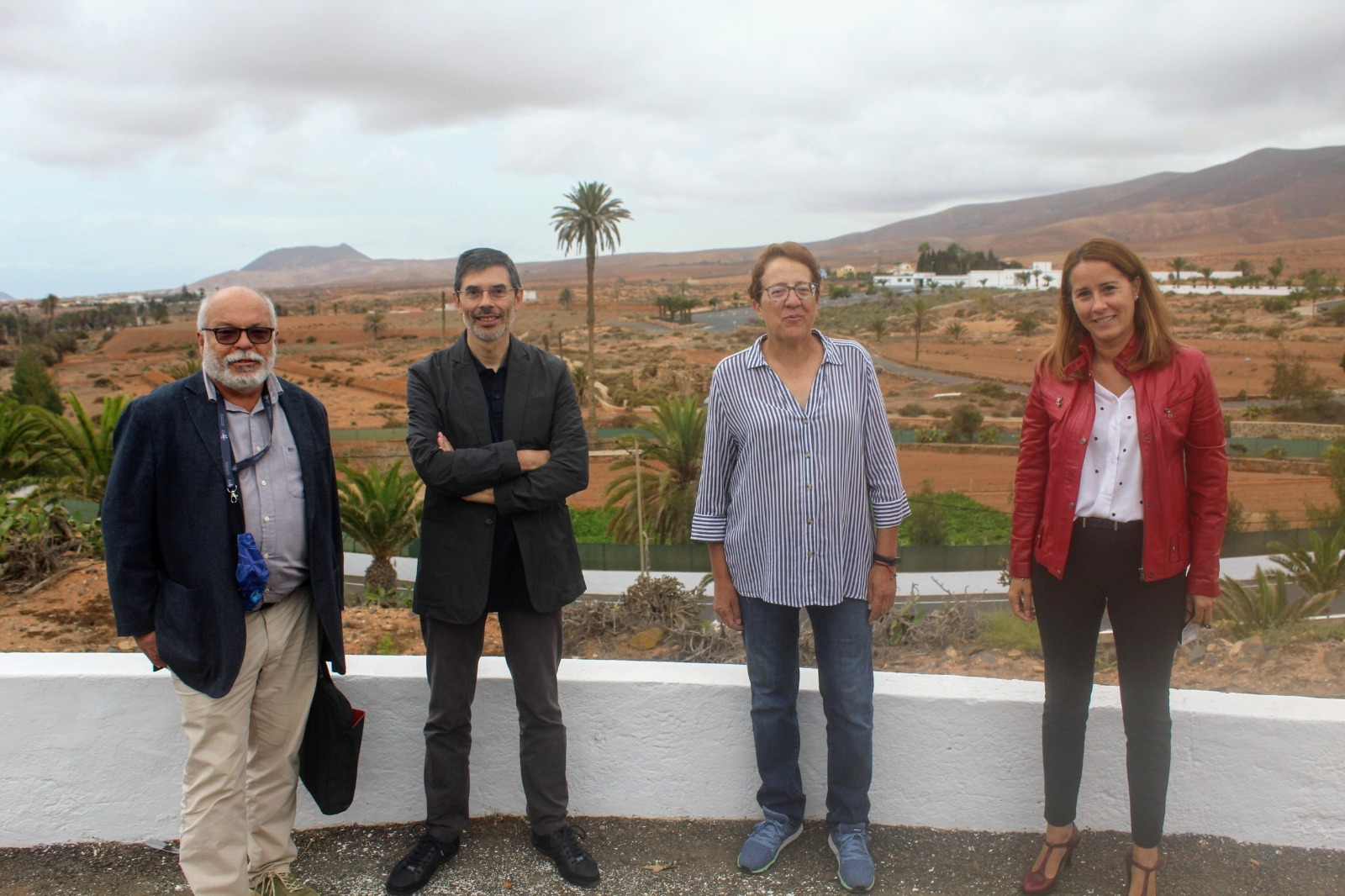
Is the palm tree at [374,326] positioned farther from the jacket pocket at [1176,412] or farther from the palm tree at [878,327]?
the jacket pocket at [1176,412]

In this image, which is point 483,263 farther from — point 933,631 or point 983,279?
point 983,279

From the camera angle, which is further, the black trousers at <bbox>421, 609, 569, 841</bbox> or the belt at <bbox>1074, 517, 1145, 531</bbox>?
the black trousers at <bbox>421, 609, 569, 841</bbox>

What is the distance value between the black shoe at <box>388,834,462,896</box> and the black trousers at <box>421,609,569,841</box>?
0.03m

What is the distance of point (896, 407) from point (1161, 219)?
14677 centimetres

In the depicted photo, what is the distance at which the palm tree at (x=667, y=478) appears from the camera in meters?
17.2

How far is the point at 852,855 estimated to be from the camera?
98.7 inches

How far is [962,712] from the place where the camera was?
273 centimetres

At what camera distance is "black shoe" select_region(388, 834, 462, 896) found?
249cm

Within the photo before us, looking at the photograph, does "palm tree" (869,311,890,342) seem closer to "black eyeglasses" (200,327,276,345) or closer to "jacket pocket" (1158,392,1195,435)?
"jacket pocket" (1158,392,1195,435)

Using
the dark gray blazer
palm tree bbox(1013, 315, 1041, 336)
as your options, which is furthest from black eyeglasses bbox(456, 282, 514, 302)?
palm tree bbox(1013, 315, 1041, 336)

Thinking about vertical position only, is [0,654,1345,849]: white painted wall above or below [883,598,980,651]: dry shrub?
above

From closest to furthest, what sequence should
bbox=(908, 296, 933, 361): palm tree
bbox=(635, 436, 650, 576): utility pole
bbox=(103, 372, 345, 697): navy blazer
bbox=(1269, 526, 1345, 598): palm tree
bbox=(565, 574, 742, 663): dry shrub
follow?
bbox=(103, 372, 345, 697): navy blazer < bbox=(565, 574, 742, 663): dry shrub < bbox=(1269, 526, 1345, 598): palm tree < bbox=(635, 436, 650, 576): utility pole < bbox=(908, 296, 933, 361): palm tree

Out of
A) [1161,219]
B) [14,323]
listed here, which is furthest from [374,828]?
[1161,219]

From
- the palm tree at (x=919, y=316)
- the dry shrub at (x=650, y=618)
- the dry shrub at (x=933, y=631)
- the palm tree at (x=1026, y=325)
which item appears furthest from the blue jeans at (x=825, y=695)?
the palm tree at (x=1026, y=325)
